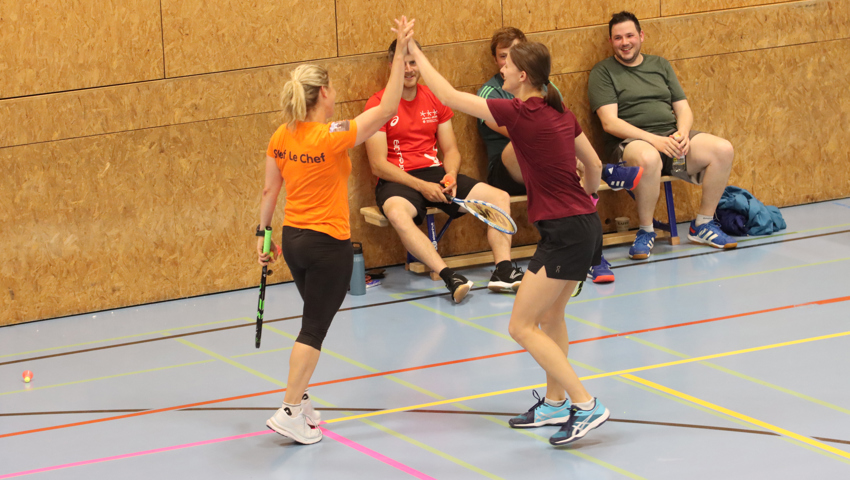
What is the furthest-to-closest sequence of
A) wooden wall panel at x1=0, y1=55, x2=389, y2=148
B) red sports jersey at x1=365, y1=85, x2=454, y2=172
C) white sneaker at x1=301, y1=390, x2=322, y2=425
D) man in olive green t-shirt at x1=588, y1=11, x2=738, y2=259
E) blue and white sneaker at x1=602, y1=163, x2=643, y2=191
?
man in olive green t-shirt at x1=588, y1=11, x2=738, y2=259
red sports jersey at x1=365, y1=85, x2=454, y2=172
blue and white sneaker at x1=602, y1=163, x2=643, y2=191
wooden wall panel at x1=0, y1=55, x2=389, y2=148
white sneaker at x1=301, y1=390, x2=322, y2=425

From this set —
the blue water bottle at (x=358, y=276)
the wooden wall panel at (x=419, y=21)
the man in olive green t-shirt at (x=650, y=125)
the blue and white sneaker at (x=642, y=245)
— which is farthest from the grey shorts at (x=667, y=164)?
the blue water bottle at (x=358, y=276)

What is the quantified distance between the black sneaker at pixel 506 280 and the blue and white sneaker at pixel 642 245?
4.26ft

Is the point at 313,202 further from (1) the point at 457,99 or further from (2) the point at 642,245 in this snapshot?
(2) the point at 642,245

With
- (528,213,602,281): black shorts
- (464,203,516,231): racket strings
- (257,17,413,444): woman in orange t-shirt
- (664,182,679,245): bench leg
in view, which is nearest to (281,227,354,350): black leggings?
(257,17,413,444): woman in orange t-shirt

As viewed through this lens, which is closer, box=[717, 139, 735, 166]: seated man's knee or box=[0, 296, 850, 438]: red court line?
box=[0, 296, 850, 438]: red court line

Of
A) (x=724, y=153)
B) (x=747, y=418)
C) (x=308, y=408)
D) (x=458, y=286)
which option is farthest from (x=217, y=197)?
(x=747, y=418)

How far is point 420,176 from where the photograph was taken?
8.48m

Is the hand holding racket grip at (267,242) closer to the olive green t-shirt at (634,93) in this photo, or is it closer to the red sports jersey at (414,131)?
the red sports jersey at (414,131)

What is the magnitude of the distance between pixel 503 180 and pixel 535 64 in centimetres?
386

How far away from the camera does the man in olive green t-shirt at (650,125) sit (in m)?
8.90

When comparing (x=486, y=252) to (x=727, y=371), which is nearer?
(x=727, y=371)

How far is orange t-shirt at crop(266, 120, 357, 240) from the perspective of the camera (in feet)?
16.6

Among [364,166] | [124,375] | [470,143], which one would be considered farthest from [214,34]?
[124,375]

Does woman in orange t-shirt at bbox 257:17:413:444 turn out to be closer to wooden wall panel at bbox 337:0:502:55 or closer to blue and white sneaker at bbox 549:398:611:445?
blue and white sneaker at bbox 549:398:611:445
